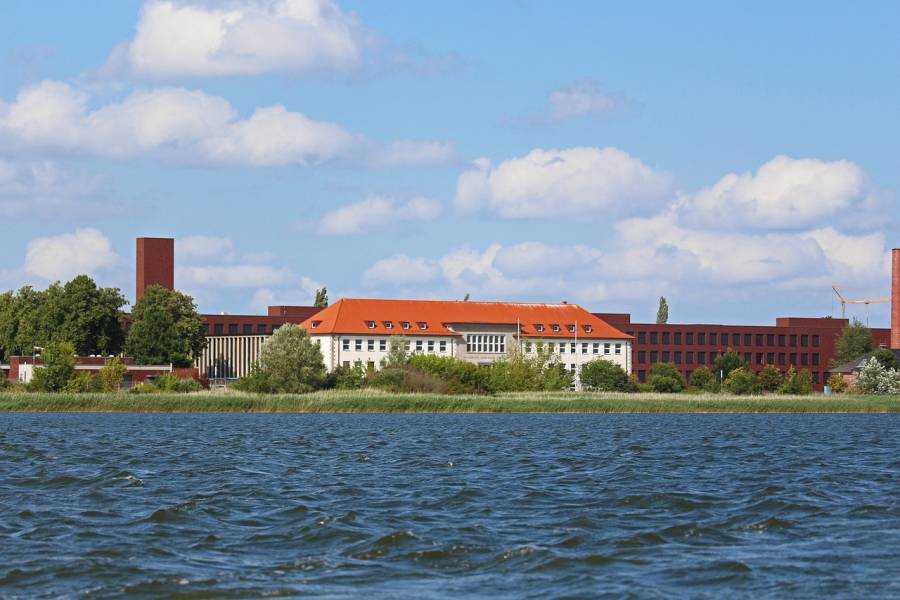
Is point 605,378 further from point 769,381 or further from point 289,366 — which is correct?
point 289,366

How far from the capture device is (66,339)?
4149 inches

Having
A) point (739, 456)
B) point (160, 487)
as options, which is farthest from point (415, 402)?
point (160, 487)

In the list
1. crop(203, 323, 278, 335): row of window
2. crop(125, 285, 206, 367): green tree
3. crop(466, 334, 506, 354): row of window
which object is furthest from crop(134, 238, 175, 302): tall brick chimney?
crop(466, 334, 506, 354): row of window

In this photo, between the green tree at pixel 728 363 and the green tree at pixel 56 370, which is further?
the green tree at pixel 728 363

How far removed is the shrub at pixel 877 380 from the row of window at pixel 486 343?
33.3 m

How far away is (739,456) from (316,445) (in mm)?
13366

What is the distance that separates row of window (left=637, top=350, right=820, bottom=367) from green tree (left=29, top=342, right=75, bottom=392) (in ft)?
245

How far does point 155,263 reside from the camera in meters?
136

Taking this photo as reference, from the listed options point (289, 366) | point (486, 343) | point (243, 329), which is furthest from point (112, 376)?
point (243, 329)

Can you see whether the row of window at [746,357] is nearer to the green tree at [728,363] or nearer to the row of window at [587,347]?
the green tree at [728,363]

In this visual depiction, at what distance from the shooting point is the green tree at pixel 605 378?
108 m

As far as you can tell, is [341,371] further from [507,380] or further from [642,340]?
[642,340]

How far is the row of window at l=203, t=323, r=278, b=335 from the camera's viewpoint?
468 feet

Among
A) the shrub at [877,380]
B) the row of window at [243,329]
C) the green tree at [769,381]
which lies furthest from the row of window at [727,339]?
the shrub at [877,380]
